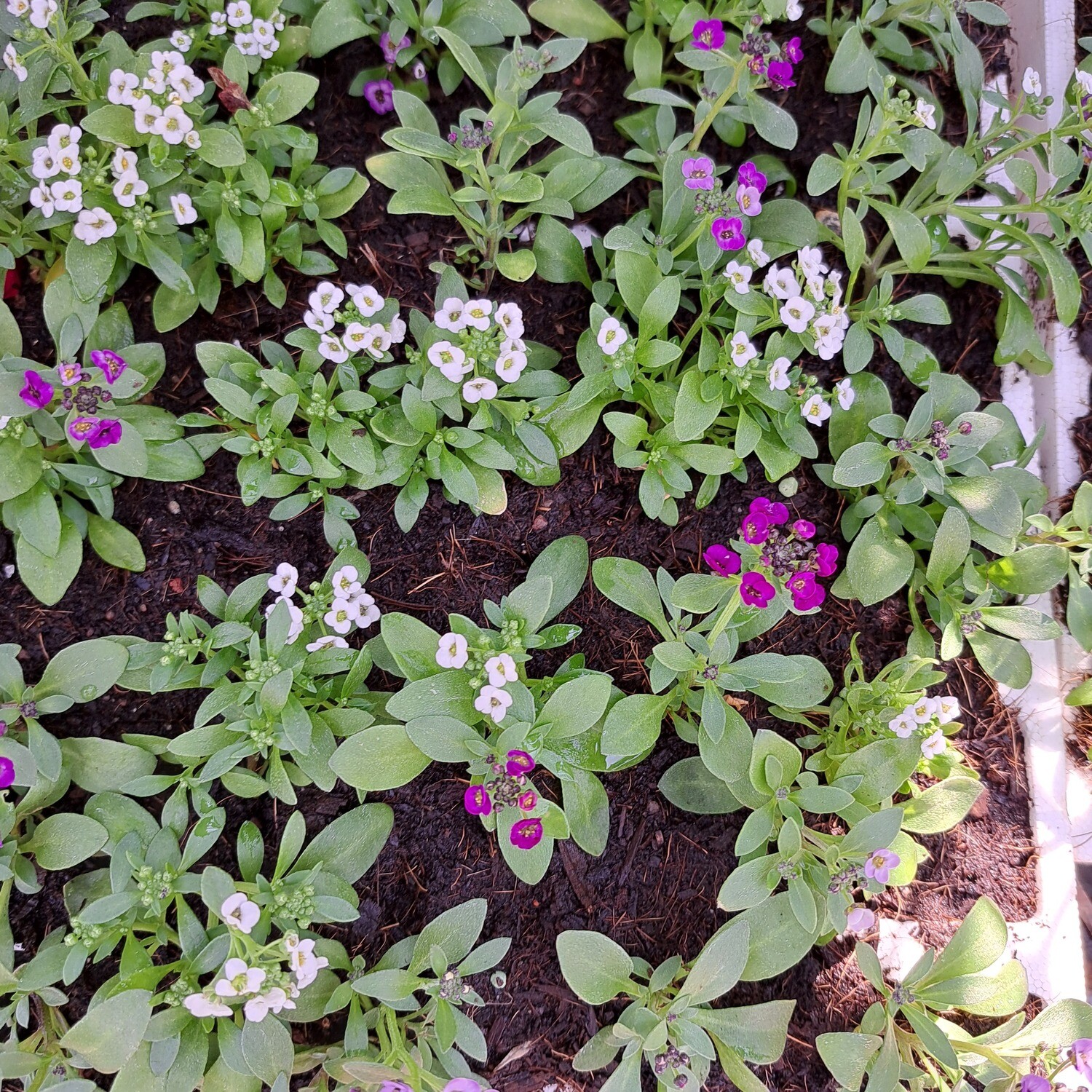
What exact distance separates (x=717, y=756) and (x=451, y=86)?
2160mm

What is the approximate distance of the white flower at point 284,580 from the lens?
218 centimetres

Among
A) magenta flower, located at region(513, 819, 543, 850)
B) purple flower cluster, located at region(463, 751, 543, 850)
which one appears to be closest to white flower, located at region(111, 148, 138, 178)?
purple flower cluster, located at region(463, 751, 543, 850)

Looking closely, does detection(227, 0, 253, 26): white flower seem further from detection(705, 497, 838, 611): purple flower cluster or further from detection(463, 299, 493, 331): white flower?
detection(705, 497, 838, 611): purple flower cluster

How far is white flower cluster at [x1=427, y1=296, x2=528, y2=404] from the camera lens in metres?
2.16

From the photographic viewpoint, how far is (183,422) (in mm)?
2285

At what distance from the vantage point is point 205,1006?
182cm

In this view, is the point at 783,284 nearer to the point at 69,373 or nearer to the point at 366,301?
the point at 366,301

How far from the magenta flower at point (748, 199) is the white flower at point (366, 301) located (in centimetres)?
101

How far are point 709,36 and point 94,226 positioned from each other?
1718 mm

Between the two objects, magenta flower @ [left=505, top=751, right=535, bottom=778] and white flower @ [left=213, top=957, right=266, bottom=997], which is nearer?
white flower @ [left=213, top=957, right=266, bottom=997]

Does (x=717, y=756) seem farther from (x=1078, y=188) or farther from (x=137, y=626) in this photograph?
(x=1078, y=188)

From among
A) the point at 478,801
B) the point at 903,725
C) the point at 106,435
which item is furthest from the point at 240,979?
the point at 903,725

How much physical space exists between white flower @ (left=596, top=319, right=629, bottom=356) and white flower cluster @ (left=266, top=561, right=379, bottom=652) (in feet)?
2.98

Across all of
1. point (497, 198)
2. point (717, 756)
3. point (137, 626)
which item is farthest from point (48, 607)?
point (717, 756)
